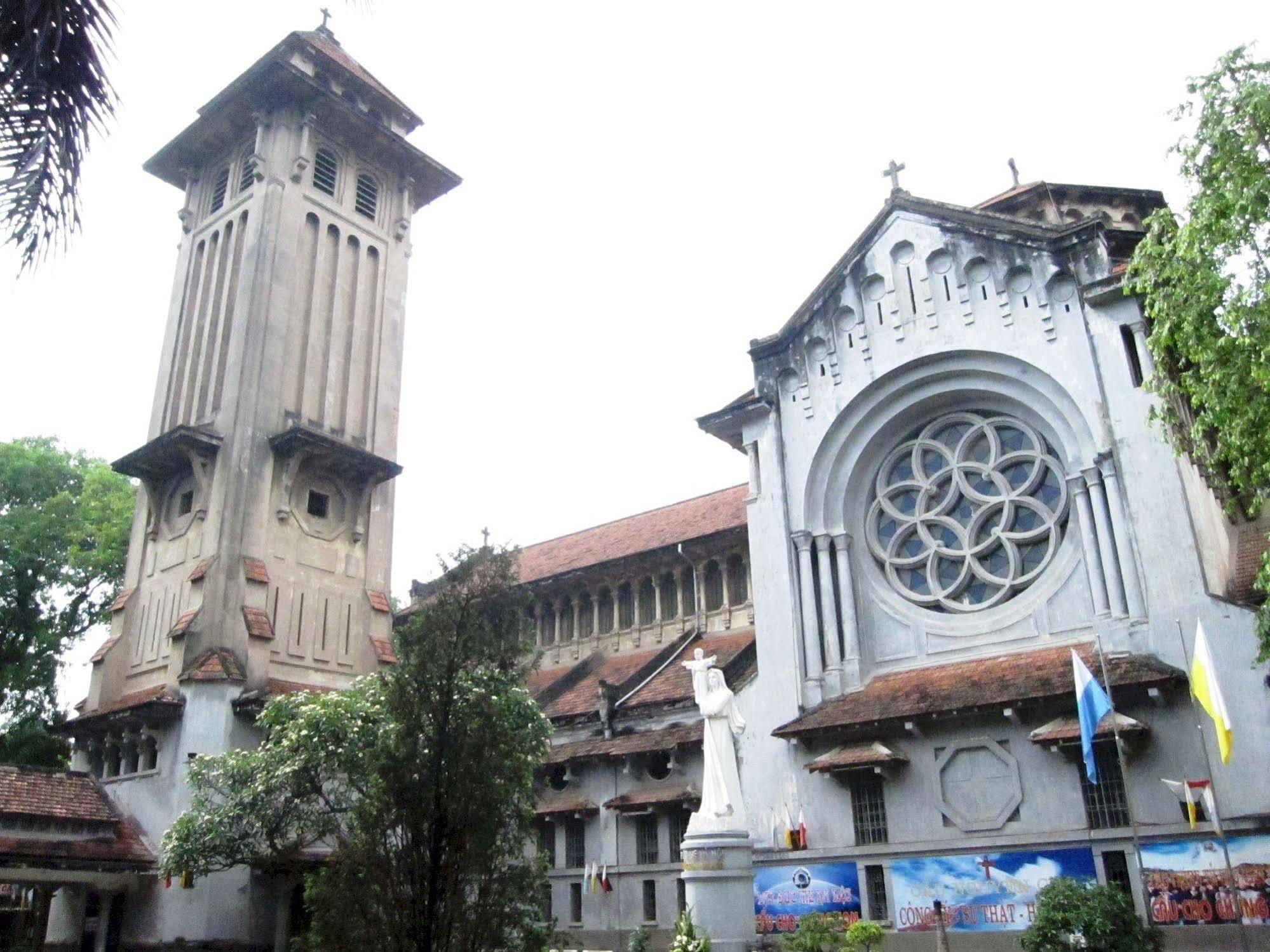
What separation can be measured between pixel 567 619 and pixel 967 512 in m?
15.5

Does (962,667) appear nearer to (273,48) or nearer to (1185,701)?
(1185,701)

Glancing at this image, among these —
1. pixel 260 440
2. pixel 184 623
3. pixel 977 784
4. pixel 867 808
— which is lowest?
pixel 867 808

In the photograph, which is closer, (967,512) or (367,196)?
(967,512)

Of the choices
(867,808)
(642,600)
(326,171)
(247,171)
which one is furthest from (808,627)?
(247,171)

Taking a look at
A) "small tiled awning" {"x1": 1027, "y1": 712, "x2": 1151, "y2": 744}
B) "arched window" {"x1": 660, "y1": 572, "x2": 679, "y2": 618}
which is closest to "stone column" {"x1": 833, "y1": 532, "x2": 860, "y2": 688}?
"small tiled awning" {"x1": 1027, "y1": 712, "x2": 1151, "y2": 744}

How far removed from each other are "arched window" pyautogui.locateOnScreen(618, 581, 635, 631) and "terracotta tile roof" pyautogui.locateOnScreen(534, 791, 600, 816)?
618 centimetres

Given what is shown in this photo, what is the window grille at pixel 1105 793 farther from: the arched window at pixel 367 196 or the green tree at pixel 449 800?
the arched window at pixel 367 196

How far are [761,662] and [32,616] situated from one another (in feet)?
85.7

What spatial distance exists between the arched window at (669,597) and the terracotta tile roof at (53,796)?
1638cm

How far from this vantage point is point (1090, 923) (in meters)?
15.5

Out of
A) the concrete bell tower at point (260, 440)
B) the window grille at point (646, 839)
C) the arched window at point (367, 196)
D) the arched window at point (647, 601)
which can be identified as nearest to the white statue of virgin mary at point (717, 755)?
the window grille at point (646, 839)

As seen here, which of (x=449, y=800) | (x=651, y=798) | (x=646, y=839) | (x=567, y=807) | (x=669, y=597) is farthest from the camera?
(x=669, y=597)

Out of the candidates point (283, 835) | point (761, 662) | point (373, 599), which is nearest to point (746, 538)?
point (761, 662)

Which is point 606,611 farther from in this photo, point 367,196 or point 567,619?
point 367,196
